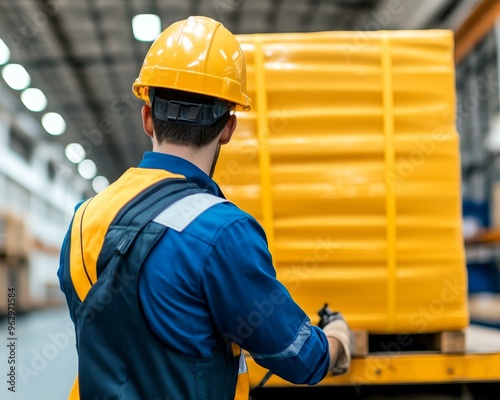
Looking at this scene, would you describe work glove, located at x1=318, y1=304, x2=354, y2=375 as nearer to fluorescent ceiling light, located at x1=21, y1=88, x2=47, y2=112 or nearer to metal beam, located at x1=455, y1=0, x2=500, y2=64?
metal beam, located at x1=455, y1=0, x2=500, y2=64

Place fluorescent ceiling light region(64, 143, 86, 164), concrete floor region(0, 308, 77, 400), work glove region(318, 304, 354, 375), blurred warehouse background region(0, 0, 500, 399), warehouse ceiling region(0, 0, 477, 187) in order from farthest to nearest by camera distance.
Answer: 1. fluorescent ceiling light region(64, 143, 86, 164)
2. warehouse ceiling region(0, 0, 477, 187)
3. blurred warehouse background region(0, 0, 500, 399)
4. concrete floor region(0, 308, 77, 400)
5. work glove region(318, 304, 354, 375)

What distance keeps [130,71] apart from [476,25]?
6.23 metres

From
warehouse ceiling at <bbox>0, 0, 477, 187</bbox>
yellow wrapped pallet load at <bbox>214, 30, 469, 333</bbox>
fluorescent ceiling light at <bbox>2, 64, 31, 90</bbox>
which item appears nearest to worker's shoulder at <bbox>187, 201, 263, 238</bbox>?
yellow wrapped pallet load at <bbox>214, 30, 469, 333</bbox>

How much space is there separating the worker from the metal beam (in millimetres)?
4842

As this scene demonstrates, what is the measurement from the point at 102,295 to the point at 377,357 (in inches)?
47.0

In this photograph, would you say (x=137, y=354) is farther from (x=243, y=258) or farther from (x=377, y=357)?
(x=377, y=357)

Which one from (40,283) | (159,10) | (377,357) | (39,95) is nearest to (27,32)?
(159,10)

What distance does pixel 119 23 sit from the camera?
27.5ft

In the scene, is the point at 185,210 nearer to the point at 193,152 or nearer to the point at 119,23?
the point at 193,152

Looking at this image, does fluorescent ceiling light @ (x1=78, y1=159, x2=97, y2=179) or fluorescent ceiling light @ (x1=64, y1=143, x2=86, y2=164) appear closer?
fluorescent ceiling light @ (x1=64, y1=143, x2=86, y2=164)

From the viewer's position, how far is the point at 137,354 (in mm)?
1371

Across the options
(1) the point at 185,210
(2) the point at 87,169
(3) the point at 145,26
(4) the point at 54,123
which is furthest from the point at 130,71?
(2) the point at 87,169

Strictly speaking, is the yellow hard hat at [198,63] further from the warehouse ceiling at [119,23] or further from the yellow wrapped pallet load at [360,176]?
the warehouse ceiling at [119,23]

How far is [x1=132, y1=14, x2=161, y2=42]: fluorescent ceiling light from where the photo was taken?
7.89 m
